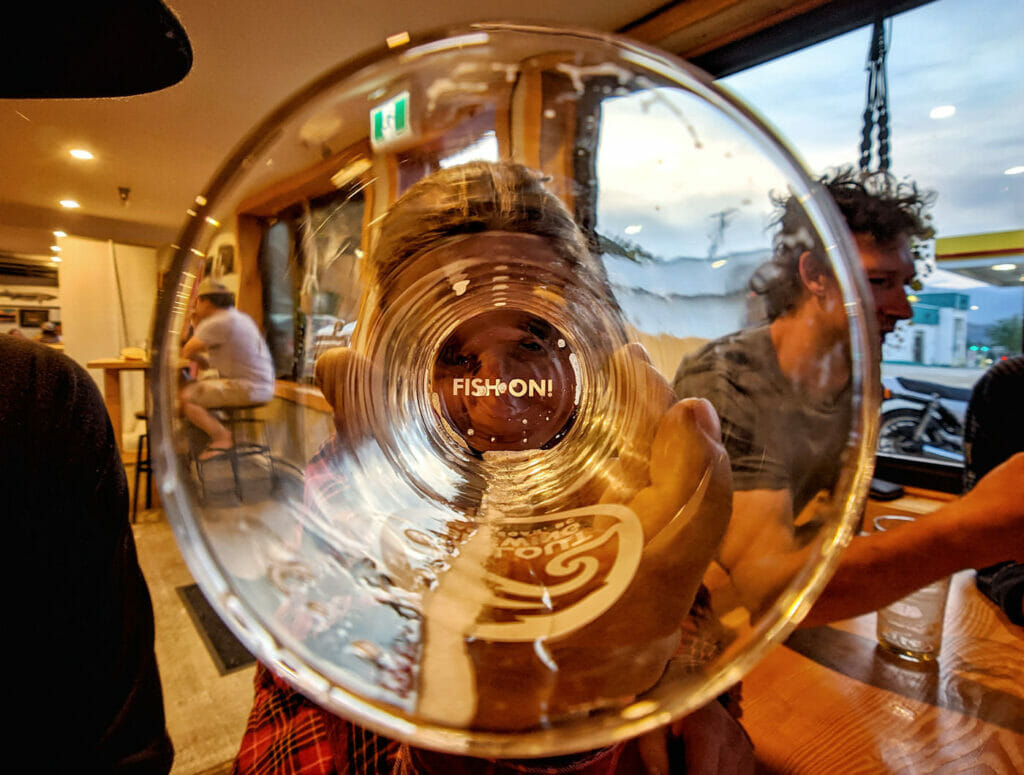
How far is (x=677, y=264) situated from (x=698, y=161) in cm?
7

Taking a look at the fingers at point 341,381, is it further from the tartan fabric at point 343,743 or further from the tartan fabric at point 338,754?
the tartan fabric at point 338,754

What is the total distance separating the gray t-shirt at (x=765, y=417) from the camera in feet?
0.95

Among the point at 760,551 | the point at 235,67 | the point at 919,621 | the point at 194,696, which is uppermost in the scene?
the point at 235,67

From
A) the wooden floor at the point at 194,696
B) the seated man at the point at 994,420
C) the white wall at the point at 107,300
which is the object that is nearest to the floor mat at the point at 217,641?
the wooden floor at the point at 194,696

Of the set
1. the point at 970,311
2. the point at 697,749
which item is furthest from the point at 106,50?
the point at 970,311

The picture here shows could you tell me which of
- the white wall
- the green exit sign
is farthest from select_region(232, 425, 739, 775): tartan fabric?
the white wall

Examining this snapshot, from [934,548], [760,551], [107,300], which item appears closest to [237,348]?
[760,551]

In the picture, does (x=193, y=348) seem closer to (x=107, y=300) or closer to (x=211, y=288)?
(x=211, y=288)

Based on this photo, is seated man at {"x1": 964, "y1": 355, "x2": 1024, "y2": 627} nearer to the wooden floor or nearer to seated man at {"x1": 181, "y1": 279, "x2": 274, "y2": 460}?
seated man at {"x1": 181, "y1": 279, "x2": 274, "y2": 460}

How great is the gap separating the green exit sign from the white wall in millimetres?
5773

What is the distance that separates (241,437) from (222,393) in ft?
0.09

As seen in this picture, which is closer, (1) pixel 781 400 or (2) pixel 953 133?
(1) pixel 781 400

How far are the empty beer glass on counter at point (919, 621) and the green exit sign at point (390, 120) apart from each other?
2.38ft

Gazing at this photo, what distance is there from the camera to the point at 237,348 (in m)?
0.32
